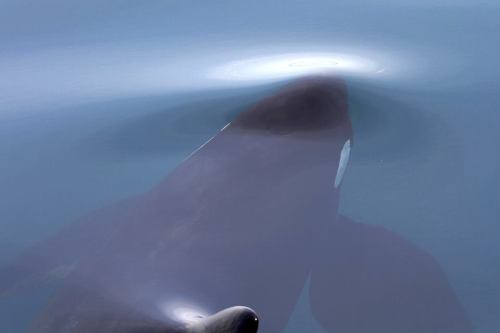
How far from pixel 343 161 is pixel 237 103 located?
0.77 metres

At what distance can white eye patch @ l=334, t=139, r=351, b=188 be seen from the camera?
4848 mm

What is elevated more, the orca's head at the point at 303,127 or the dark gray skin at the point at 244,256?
the orca's head at the point at 303,127

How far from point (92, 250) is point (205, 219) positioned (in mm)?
565

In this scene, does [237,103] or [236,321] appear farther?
[237,103]

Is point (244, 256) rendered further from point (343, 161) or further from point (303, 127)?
point (303, 127)

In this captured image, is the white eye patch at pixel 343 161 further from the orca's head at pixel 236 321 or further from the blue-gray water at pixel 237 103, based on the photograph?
the orca's head at pixel 236 321

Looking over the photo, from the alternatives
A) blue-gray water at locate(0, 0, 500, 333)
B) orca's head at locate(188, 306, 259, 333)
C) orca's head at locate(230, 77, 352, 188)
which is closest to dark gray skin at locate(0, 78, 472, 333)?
orca's head at locate(230, 77, 352, 188)

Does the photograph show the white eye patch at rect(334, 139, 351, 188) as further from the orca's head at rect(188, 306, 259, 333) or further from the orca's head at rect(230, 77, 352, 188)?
the orca's head at rect(188, 306, 259, 333)

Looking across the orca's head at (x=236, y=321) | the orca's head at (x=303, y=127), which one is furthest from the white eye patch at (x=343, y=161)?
the orca's head at (x=236, y=321)

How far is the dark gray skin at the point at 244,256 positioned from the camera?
3928 millimetres

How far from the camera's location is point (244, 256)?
422 centimetres

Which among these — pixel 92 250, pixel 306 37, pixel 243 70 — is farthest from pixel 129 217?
pixel 306 37

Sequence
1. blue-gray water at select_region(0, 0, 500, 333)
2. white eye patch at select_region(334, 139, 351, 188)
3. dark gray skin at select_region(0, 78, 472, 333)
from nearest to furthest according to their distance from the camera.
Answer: dark gray skin at select_region(0, 78, 472, 333) < blue-gray water at select_region(0, 0, 500, 333) < white eye patch at select_region(334, 139, 351, 188)

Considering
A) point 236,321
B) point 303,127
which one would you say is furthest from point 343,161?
point 236,321
